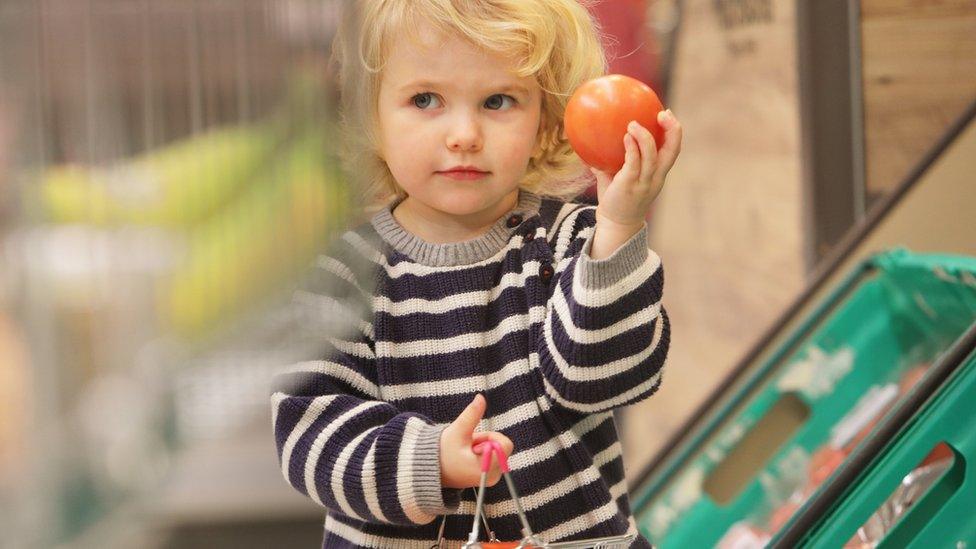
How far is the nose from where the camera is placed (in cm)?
97

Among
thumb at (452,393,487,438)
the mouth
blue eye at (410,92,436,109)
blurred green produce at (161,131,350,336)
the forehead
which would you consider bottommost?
Result: thumb at (452,393,487,438)

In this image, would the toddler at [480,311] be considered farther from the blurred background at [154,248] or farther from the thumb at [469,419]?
the blurred background at [154,248]

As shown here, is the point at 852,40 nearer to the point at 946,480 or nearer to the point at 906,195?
the point at 906,195

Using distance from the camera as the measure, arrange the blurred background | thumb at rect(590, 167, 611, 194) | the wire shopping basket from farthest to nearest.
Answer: thumb at rect(590, 167, 611, 194), the wire shopping basket, the blurred background

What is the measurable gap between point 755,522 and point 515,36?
3.82 ft

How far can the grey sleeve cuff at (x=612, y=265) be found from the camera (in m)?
0.93

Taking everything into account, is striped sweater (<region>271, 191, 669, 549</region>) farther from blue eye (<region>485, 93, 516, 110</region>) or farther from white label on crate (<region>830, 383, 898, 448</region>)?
white label on crate (<region>830, 383, 898, 448</region>)

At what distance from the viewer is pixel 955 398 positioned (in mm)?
1262

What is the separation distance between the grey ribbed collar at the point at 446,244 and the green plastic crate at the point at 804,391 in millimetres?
902

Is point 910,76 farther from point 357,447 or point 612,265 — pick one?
point 357,447

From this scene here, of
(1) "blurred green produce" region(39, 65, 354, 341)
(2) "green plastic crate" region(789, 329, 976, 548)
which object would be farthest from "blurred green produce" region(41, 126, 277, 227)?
(2) "green plastic crate" region(789, 329, 976, 548)

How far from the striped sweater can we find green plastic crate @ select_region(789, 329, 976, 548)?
29 centimetres

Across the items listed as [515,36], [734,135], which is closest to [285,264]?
[515,36]

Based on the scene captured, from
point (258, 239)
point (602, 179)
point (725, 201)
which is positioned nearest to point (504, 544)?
point (602, 179)
